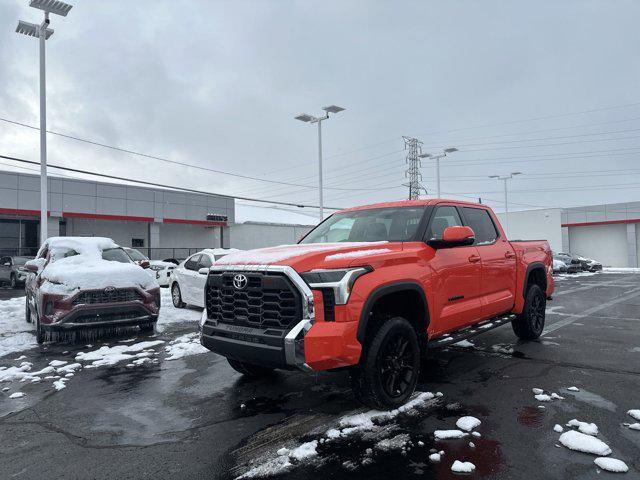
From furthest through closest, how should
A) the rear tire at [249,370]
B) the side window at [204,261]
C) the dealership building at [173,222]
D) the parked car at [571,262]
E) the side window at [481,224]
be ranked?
the parked car at [571,262] < the dealership building at [173,222] < the side window at [204,261] < the side window at [481,224] < the rear tire at [249,370]

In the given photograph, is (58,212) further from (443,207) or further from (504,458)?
(504,458)

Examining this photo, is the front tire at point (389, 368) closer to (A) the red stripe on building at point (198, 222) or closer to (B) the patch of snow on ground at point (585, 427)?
(B) the patch of snow on ground at point (585, 427)

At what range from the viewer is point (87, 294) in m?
7.34

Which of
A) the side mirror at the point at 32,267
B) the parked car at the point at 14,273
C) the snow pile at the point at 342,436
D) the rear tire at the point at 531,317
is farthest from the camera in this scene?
the parked car at the point at 14,273

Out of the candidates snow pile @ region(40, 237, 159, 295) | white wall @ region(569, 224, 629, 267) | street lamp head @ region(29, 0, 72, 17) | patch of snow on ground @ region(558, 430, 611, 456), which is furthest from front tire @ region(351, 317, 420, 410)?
white wall @ region(569, 224, 629, 267)

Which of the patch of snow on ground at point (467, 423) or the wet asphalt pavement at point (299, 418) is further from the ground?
the patch of snow on ground at point (467, 423)

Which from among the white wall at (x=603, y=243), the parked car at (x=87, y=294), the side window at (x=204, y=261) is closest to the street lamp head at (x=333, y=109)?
the side window at (x=204, y=261)

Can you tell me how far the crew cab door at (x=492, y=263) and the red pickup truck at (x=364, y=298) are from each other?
0.12 ft

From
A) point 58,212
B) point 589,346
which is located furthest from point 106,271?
point 58,212

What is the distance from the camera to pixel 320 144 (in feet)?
72.9

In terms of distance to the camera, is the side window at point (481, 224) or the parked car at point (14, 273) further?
the parked car at point (14, 273)

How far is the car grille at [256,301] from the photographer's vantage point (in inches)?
152

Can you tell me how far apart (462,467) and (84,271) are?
6616mm

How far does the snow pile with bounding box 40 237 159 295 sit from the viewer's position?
7.34m
